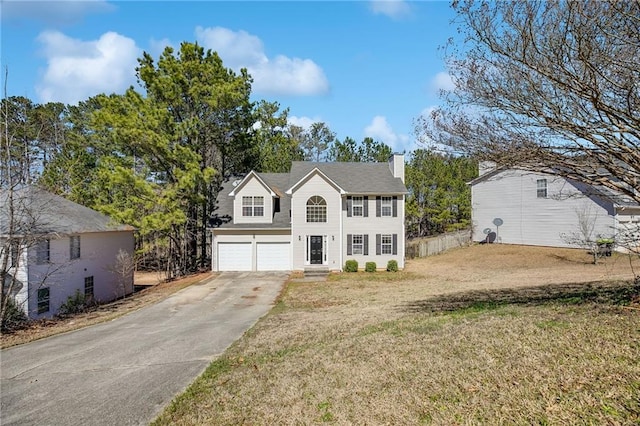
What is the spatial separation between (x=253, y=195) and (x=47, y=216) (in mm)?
11233

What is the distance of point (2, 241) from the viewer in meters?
15.8

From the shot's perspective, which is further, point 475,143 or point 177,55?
point 177,55

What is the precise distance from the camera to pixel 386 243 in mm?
26312

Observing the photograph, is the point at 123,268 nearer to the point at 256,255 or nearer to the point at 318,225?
the point at 256,255

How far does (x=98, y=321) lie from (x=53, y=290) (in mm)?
5427

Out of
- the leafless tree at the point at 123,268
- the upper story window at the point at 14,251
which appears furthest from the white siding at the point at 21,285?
the leafless tree at the point at 123,268

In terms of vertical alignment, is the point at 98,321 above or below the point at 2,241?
below

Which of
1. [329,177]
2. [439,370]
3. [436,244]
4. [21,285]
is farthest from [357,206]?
[439,370]

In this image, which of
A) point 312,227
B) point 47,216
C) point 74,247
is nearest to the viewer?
point 47,216

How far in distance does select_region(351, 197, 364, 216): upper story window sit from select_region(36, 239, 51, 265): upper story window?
16.4 meters

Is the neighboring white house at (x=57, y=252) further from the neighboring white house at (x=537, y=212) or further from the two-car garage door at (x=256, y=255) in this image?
the neighboring white house at (x=537, y=212)

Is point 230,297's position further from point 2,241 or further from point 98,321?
point 2,241

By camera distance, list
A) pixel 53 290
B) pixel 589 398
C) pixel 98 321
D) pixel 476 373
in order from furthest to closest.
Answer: pixel 53 290 < pixel 98 321 < pixel 476 373 < pixel 589 398

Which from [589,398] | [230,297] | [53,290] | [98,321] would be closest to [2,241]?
[53,290]
